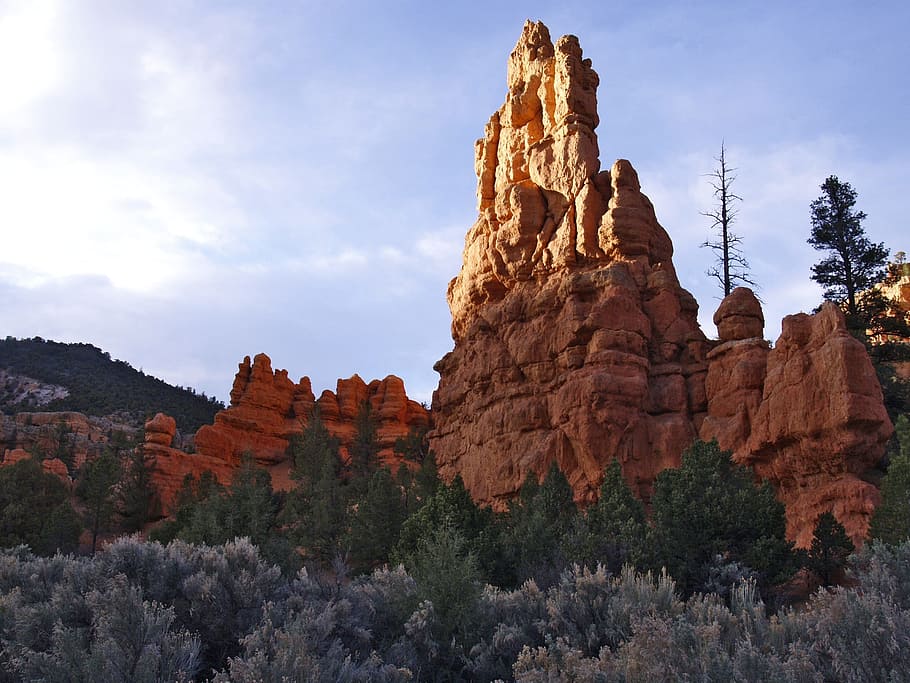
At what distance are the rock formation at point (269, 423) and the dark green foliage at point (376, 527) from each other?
2366cm

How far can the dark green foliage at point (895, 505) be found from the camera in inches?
898

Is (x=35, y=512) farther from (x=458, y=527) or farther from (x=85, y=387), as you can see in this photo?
(x=85, y=387)

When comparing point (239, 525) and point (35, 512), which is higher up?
point (239, 525)

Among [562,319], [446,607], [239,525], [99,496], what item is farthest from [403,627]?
[99,496]

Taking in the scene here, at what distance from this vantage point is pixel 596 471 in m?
36.9

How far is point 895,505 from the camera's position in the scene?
23.4m

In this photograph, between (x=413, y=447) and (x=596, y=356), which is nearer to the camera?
(x=596, y=356)

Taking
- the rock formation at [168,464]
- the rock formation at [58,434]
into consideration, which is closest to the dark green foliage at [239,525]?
the rock formation at [168,464]

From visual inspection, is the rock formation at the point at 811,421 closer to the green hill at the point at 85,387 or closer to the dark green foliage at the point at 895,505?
the dark green foliage at the point at 895,505

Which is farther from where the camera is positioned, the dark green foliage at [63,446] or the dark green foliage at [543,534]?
the dark green foliage at [63,446]

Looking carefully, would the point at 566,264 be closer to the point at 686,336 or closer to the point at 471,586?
the point at 686,336

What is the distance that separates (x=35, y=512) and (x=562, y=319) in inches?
1364

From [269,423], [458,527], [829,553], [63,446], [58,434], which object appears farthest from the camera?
[58,434]

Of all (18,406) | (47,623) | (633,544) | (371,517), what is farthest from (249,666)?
(18,406)
